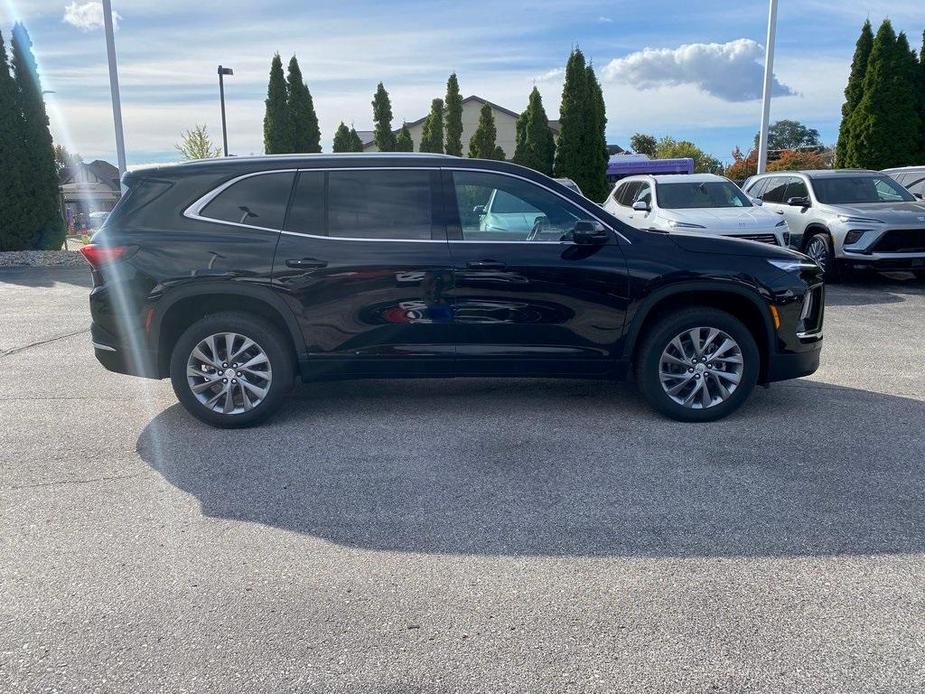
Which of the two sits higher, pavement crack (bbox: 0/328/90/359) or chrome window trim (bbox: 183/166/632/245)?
chrome window trim (bbox: 183/166/632/245)

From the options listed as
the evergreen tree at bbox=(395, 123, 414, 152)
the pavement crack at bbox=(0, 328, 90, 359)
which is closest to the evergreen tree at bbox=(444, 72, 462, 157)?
the evergreen tree at bbox=(395, 123, 414, 152)

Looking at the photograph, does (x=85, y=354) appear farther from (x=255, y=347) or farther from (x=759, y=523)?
(x=759, y=523)

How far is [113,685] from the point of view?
9.55ft

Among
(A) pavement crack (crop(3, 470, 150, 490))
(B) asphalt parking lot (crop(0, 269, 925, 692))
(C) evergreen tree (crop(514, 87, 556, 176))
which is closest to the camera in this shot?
(B) asphalt parking lot (crop(0, 269, 925, 692))

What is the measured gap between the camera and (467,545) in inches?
156

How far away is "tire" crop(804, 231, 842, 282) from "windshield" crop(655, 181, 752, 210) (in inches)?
50.9

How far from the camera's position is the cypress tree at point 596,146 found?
27.7 metres

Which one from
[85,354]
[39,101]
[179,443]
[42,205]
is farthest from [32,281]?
[179,443]

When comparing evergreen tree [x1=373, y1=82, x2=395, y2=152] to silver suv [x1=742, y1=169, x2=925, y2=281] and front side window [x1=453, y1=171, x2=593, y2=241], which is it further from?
front side window [x1=453, y1=171, x2=593, y2=241]

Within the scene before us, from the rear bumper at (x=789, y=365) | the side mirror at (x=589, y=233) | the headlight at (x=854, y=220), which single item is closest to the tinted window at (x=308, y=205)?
the side mirror at (x=589, y=233)

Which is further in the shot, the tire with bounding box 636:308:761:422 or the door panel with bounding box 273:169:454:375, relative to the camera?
the tire with bounding box 636:308:761:422

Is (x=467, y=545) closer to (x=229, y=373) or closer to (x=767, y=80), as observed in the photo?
(x=229, y=373)

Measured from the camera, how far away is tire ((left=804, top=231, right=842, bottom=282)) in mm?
12781

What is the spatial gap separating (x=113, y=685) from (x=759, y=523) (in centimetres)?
304
